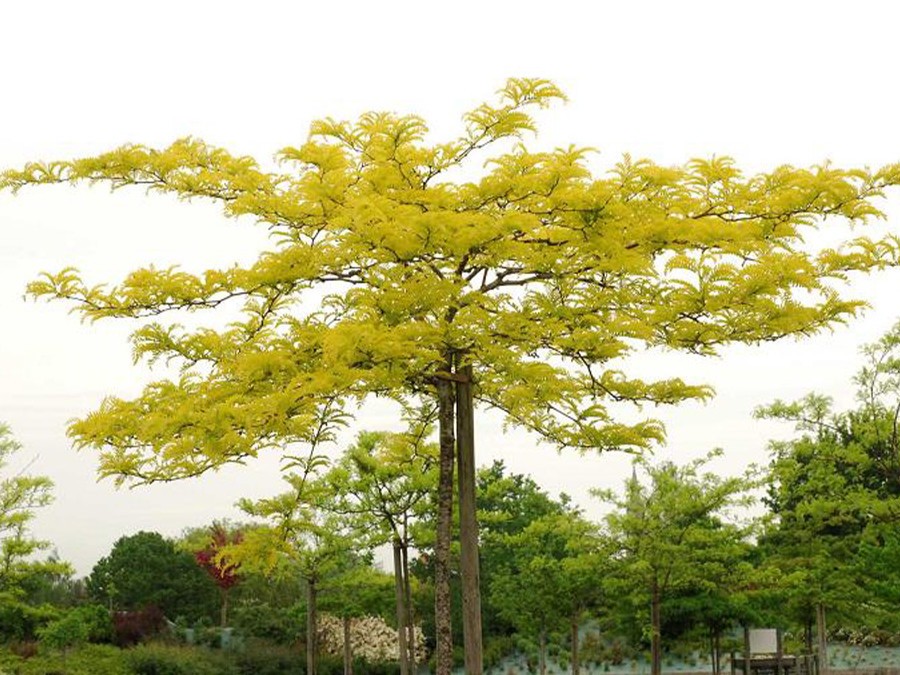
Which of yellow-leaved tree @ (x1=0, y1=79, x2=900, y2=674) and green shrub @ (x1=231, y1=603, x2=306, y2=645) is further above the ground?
yellow-leaved tree @ (x1=0, y1=79, x2=900, y2=674)

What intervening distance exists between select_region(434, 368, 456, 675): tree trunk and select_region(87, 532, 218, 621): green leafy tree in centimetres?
2351

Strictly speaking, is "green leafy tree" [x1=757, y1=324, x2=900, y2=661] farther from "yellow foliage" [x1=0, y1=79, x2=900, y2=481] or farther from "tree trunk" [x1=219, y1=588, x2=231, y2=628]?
"tree trunk" [x1=219, y1=588, x2=231, y2=628]

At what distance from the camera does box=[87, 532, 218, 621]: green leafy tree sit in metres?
35.7

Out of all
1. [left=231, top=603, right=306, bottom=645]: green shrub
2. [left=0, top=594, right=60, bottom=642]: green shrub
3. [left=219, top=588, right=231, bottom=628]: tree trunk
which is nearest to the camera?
[left=0, top=594, right=60, bottom=642]: green shrub

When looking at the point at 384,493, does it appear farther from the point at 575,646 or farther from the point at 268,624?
the point at 268,624

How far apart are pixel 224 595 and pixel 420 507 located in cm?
1601

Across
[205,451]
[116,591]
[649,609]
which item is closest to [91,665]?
[116,591]

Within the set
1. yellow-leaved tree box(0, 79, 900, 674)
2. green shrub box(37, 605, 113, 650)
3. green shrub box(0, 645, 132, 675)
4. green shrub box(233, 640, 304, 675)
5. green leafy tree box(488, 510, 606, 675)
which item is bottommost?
green shrub box(233, 640, 304, 675)

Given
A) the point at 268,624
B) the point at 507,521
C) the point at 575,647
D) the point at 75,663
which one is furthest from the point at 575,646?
the point at 268,624

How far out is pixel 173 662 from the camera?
27.7 m

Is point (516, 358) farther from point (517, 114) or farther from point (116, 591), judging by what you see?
point (116, 591)

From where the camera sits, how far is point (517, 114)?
43.1 ft

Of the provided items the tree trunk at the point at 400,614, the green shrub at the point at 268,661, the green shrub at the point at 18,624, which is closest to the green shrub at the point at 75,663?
the green shrub at the point at 18,624

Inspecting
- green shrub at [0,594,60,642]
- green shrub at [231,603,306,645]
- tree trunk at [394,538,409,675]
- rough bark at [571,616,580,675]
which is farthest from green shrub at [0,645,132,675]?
rough bark at [571,616,580,675]
